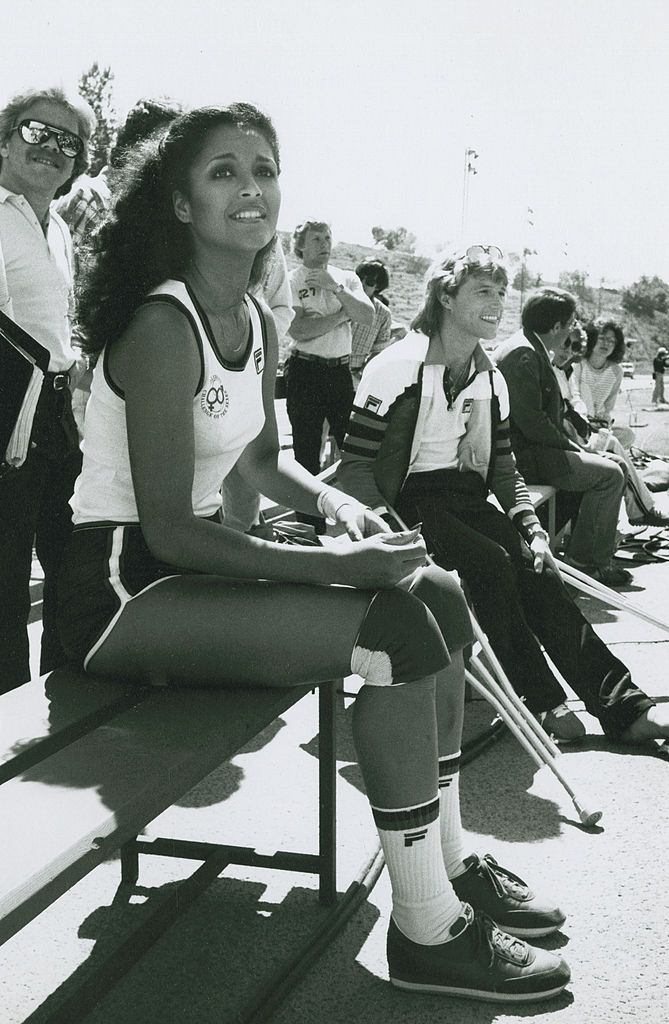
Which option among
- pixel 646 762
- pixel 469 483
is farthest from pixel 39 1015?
pixel 469 483

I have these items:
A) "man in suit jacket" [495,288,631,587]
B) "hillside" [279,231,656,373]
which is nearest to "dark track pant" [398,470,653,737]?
"man in suit jacket" [495,288,631,587]

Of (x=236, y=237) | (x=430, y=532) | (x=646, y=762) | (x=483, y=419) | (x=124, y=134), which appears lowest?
(x=646, y=762)

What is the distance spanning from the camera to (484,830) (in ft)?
10.2

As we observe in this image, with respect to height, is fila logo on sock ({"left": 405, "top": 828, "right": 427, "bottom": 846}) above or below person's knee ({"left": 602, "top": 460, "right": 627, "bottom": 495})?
below

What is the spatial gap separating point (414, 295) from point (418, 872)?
39329 mm

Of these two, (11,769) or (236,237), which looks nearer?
(11,769)

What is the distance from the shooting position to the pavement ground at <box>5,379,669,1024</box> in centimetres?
228

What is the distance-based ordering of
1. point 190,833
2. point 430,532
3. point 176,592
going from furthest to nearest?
point 430,532 < point 190,833 < point 176,592

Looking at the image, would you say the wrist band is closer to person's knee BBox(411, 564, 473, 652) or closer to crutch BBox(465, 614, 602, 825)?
person's knee BBox(411, 564, 473, 652)

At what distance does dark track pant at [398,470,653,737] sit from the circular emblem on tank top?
1.66m

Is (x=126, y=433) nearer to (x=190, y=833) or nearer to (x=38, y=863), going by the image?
(x=38, y=863)

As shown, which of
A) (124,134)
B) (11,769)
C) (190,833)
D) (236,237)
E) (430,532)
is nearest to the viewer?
(11,769)

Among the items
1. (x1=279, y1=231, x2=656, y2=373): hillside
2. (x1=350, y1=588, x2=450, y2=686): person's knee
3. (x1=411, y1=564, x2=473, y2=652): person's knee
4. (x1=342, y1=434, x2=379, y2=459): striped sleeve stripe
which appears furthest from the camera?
(x1=279, y1=231, x2=656, y2=373): hillside

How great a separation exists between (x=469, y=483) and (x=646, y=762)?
→ 1.11 m
